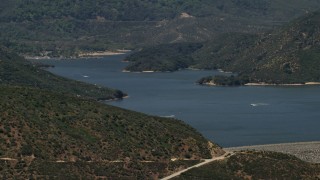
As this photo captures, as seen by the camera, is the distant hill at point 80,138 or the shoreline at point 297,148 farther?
the shoreline at point 297,148

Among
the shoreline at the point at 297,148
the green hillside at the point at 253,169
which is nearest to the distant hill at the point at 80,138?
the green hillside at the point at 253,169

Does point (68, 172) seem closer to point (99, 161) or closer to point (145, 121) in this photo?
point (99, 161)

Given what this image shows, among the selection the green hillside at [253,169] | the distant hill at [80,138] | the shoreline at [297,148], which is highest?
the distant hill at [80,138]

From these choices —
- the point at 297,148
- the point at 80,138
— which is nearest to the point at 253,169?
the point at 80,138

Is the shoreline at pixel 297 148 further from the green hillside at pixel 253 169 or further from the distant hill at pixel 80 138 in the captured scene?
the green hillside at pixel 253 169

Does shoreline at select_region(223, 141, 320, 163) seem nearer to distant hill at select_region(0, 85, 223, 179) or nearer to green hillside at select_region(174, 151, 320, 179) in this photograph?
distant hill at select_region(0, 85, 223, 179)

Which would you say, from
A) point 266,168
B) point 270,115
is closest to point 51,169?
point 266,168
